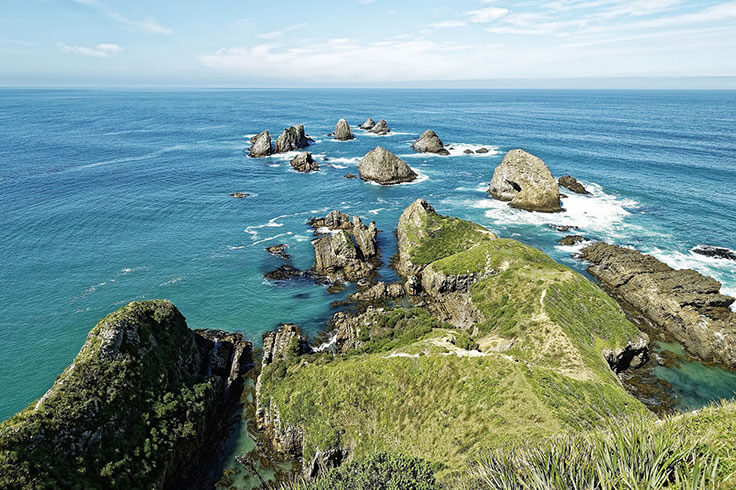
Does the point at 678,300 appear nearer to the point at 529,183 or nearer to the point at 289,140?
the point at 529,183

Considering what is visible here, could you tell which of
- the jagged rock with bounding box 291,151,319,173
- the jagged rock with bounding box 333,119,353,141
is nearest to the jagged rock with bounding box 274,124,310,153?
the jagged rock with bounding box 333,119,353,141

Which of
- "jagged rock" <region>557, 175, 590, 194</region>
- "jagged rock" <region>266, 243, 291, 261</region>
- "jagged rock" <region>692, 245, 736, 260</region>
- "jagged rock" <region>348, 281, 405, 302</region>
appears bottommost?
"jagged rock" <region>348, 281, 405, 302</region>

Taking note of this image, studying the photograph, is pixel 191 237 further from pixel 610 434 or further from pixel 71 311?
pixel 610 434

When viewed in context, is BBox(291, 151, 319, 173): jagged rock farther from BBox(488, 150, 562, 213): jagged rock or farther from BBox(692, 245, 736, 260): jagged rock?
BBox(692, 245, 736, 260): jagged rock

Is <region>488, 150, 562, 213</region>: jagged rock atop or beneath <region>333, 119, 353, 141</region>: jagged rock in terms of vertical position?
beneath

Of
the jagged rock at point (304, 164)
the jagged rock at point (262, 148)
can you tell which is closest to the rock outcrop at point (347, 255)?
the jagged rock at point (304, 164)
